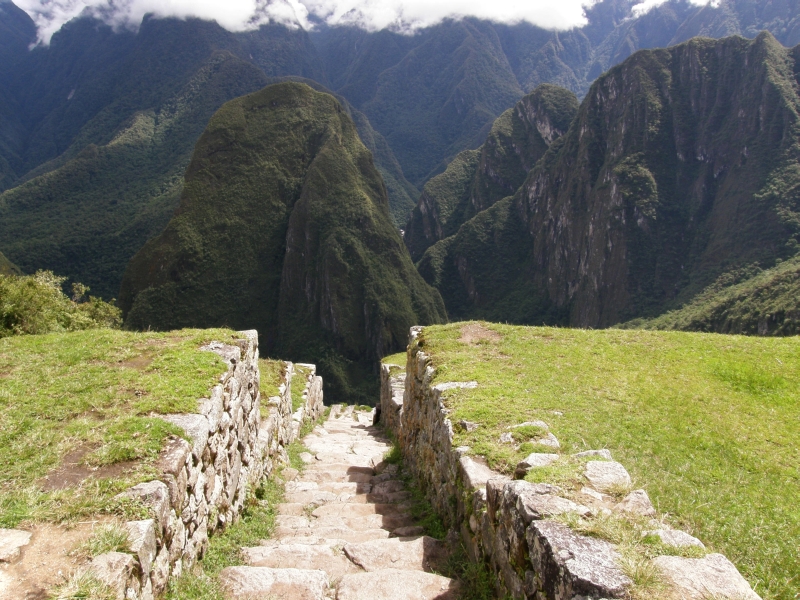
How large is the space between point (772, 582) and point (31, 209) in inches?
7015

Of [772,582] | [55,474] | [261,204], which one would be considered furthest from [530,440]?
[261,204]

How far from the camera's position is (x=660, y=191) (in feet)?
463

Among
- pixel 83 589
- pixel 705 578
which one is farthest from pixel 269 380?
pixel 705 578

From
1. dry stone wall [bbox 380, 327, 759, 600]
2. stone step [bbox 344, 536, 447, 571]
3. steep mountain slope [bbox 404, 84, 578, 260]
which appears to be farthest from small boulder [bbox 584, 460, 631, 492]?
steep mountain slope [bbox 404, 84, 578, 260]

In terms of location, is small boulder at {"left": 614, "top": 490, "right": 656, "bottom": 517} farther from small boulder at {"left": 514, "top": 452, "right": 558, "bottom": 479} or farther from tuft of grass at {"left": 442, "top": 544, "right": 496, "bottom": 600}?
tuft of grass at {"left": 442, "top": 544, "right": 496, "bottom": 600}

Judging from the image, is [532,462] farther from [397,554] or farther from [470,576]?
[397,554]

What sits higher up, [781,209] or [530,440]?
[781,209]

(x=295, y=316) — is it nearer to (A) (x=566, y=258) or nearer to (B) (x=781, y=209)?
(A) (x=566, y=258)

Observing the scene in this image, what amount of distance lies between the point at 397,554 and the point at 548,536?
288cm

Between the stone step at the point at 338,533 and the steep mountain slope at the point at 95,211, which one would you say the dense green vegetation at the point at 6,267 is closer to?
the steep mountain slope at the point at 95,211

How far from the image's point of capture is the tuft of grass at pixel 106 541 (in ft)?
14.1

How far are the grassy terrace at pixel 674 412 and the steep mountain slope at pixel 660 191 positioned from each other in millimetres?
122892

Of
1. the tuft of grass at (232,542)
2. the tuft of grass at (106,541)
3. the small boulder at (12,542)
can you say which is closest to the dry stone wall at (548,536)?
the tuft of grass at (232,542)

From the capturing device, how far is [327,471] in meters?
13.9
